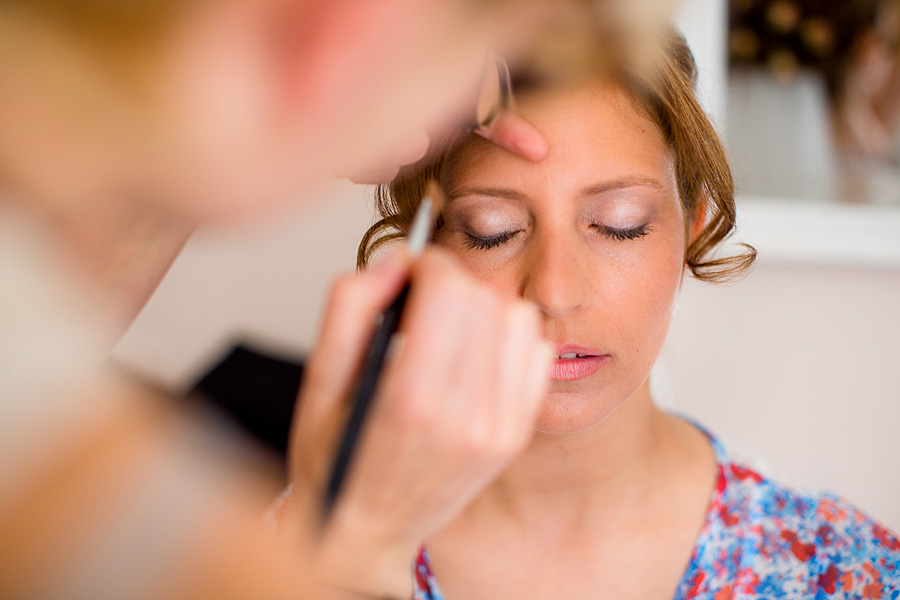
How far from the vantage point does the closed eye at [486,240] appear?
821 millimetres

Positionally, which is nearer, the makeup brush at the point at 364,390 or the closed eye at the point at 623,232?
the makeup brush at the point at 364,390

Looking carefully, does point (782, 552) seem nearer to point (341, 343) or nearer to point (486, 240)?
point (486, 240)

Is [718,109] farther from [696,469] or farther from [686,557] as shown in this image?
[686,557]

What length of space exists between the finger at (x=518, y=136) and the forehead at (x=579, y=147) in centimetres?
2

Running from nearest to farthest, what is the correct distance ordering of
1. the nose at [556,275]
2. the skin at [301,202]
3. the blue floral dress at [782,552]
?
the skin at [301,202]
the nose at [556,275]
the blue floral dress at [782,552]

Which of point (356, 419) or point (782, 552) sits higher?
point (356, 419)

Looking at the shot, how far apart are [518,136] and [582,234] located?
0.14 metres

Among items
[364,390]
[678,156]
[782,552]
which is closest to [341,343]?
[364,390]

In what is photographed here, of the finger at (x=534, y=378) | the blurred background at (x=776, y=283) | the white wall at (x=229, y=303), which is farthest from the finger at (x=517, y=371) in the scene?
the white wall at (x=229, y=303)

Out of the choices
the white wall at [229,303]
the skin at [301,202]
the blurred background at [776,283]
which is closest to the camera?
the skin at [301,202]

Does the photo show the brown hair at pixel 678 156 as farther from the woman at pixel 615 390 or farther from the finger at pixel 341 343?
the finger at pixel 341 343

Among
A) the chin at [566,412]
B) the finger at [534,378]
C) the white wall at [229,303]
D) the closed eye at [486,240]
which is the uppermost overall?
the finger at [534,378]

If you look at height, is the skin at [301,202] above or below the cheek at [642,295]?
above

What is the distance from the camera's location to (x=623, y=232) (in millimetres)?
821
